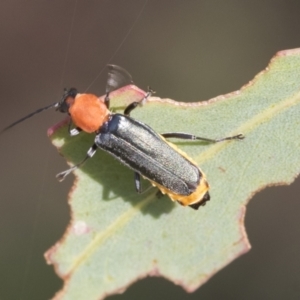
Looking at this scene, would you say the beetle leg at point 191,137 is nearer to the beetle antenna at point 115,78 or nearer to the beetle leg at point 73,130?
the beetle antenna at point 115,78

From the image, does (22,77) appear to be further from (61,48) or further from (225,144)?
(225,144)

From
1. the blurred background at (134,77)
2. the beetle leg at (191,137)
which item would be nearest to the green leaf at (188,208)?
the beetle leg at (191,137)

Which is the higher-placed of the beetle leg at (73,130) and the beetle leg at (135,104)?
the beetle leg at (135,104)

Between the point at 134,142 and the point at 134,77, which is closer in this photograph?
the point at 134,142

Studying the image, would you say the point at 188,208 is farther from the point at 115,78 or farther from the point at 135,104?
the point at 115,78

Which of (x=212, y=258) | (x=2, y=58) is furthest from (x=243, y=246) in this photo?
(x=2, y=58)

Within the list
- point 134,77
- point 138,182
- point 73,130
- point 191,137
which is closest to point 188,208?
point 138,182
